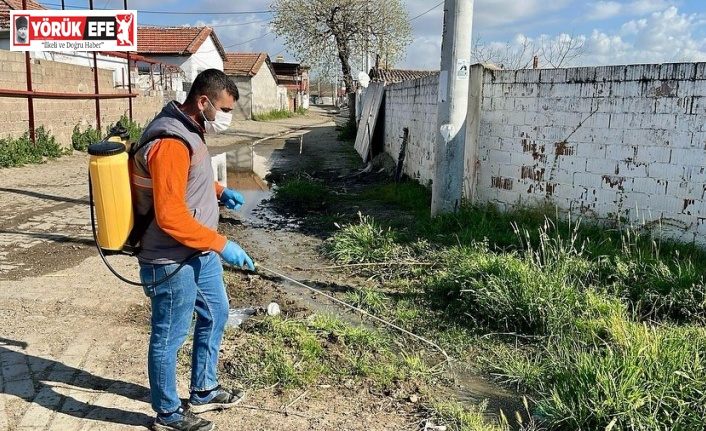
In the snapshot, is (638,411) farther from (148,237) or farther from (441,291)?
(148,237)

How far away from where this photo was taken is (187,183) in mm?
2758

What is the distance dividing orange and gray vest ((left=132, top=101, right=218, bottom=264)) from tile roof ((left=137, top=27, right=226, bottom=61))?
31085mm

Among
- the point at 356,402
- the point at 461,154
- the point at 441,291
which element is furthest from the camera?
the point at 461,154

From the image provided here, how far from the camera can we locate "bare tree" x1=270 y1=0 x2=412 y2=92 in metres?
35.2

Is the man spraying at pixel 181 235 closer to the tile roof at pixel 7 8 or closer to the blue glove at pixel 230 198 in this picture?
the blue glove at pixel 230 198

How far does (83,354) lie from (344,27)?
3442 centimetres

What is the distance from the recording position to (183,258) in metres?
2.82

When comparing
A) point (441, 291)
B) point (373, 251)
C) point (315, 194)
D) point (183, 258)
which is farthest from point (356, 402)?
point (315, 194)

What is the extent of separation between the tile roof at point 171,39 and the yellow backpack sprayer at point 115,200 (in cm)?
3117

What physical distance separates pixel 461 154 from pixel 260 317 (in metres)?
3.51

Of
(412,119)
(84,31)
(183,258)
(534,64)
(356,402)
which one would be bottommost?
(356,402)

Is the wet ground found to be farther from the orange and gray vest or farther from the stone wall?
the stone wall

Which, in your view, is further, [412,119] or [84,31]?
[84,31]

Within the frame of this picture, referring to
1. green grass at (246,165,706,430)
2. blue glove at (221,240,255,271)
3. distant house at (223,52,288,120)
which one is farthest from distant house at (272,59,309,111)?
blue glove at (221,240,255,271)
